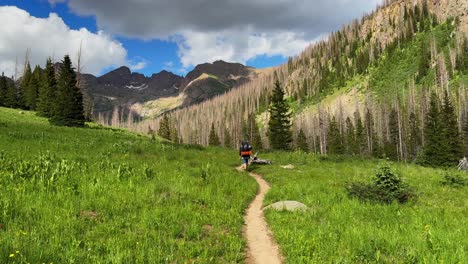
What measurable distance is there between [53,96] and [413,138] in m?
92.2

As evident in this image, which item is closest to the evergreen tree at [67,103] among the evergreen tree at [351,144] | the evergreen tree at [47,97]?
the evergreen tree at [47,97]

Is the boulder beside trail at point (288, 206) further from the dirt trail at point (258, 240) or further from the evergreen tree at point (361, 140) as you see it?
the evergreen tree at point (361, 140)

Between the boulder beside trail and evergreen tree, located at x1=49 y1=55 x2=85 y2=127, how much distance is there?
1554 inches

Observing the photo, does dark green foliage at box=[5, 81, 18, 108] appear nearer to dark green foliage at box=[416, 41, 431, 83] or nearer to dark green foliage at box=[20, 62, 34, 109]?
dark green foliage at box=[20, 62, 34, 109]

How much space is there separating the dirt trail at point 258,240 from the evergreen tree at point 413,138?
9276cm

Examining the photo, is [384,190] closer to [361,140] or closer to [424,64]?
[361,140]

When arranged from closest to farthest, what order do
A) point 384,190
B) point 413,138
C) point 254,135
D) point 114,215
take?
point 114,215
point 384,190
point 413,138
point 254,135

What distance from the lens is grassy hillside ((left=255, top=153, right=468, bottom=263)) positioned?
24.1 feet

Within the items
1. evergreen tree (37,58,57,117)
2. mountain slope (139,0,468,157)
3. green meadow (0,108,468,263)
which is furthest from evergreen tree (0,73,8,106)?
mountain slope (139,0,468,157)

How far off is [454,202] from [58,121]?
4484cm

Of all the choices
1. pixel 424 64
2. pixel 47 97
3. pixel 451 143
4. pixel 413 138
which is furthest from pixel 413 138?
pixel 47 97

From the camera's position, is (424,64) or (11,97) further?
(424,64)

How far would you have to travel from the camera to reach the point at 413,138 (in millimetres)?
91938

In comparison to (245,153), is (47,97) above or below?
above
